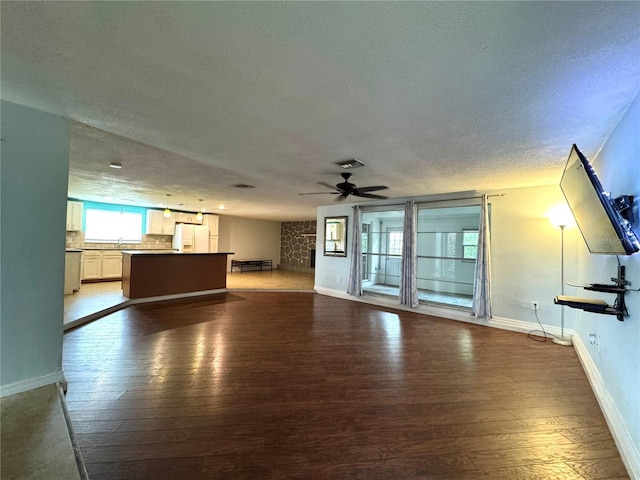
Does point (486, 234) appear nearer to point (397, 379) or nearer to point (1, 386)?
point (397, 379)

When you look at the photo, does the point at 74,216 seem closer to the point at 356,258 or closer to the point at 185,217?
the point at 185,217

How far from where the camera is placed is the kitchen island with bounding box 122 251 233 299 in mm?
5680

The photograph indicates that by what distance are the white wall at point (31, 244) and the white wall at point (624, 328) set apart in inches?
163

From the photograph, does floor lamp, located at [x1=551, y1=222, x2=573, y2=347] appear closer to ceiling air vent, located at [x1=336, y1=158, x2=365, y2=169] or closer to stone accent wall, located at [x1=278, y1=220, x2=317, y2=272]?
ceiling air vent, located at [x1=336, y1=158, x2=365, y2=169]

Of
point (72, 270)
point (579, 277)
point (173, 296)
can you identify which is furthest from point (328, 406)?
point (72, 270)

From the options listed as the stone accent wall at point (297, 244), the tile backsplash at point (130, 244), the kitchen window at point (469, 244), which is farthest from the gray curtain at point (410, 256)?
the tile backsplash at point (130, 244)

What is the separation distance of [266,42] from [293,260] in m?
11.1

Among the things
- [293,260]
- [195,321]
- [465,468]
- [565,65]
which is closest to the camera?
[565,65]

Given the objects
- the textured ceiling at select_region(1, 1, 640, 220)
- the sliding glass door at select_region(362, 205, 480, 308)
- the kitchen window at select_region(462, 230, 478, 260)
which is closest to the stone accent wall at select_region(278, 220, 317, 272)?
the sliding glass door at select_region(362, 205, 480, 308)

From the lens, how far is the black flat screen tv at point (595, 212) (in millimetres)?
1610

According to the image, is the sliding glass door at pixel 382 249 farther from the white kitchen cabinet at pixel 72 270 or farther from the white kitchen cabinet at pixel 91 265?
the white kitchen cabinet at pixel 91 265

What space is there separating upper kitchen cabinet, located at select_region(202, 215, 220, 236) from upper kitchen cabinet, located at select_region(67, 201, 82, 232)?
3.33 meters

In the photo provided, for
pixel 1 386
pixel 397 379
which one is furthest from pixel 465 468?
pixel 1 386

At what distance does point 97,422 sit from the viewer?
1.94 m
